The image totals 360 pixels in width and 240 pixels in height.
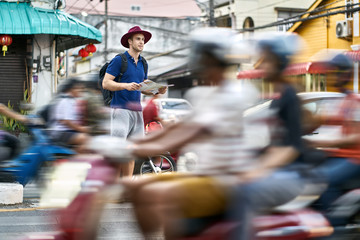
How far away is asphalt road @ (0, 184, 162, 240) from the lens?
19.2 ft

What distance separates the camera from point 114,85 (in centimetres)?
698

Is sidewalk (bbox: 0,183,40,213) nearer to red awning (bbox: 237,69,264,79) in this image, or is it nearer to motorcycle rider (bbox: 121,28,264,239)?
motorcycle rider (bbox: 121,28,264,239)

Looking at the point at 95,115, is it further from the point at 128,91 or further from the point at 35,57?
the point at 35,57

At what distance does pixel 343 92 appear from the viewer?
5.23 m

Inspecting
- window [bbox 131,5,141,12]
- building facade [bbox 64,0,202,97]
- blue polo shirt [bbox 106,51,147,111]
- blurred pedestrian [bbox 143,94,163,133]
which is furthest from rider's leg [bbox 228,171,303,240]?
window [bbox 131,5,141,12]

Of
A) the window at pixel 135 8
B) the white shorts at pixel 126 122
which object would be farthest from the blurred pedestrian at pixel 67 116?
the window at pixel 135 8

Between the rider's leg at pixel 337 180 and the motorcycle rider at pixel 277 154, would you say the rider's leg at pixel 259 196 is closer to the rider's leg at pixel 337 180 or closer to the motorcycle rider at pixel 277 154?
the motorcycle rider at pixel 277 154

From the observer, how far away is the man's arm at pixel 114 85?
22.3 ft

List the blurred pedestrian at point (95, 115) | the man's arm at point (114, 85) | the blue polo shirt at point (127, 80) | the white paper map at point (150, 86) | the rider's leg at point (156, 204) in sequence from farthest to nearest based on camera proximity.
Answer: the blue polo shirt at point (127, 80)
the man's arm at point (114, 85)
the white paper map at point (150, 86)
the blurred pedestrian at point (95, 115)
the rider's leg at point (156, 204)

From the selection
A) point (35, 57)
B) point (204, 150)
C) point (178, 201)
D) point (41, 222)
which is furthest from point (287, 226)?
point (35, 57)

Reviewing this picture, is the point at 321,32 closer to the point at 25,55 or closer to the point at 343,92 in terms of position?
the point at 25,55

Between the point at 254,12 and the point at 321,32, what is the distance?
746 cm

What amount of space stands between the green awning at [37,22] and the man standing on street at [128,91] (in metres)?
9.11

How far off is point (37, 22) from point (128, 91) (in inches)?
378
